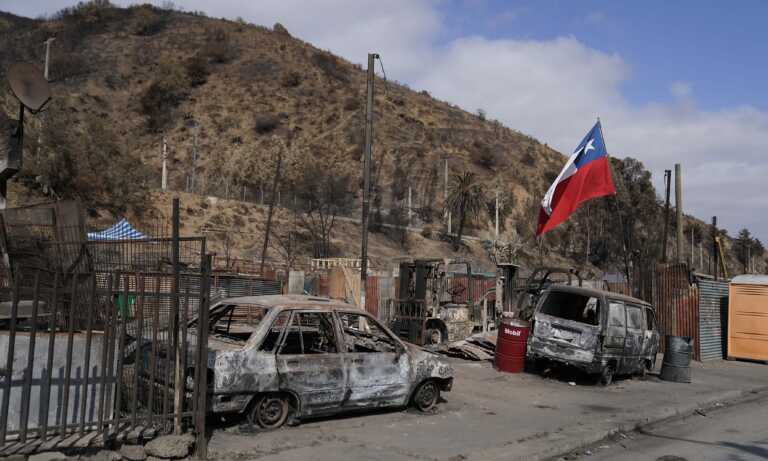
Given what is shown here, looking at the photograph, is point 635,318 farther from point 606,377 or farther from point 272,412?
point 272,412

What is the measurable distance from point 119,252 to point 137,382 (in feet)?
7.79

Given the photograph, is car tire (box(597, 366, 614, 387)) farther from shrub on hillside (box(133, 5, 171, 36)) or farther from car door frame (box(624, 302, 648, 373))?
shrub on hillside (box(133, 5, 171, 36))

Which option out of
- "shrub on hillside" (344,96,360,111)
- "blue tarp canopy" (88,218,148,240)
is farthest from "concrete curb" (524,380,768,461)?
"shrub on hillside" (344,96,360,111)

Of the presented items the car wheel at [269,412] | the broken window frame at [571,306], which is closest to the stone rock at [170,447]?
the car wheel at [269,412]

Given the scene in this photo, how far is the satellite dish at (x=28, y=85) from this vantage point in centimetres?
770

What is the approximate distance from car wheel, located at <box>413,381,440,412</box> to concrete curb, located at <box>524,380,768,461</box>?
6.53 ft

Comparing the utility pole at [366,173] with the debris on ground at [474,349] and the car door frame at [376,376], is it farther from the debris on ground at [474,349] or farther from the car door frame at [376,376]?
the car door frame at [376,376]

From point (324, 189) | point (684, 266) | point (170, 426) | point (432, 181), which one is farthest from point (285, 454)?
point (432, 181)

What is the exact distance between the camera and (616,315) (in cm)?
1308

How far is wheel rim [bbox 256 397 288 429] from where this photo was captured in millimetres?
7637

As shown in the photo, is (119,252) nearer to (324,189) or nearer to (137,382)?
(137,382)

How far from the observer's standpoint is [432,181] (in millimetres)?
63406

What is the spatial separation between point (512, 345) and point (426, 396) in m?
4.60

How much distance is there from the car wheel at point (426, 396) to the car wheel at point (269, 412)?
6.87 feet
